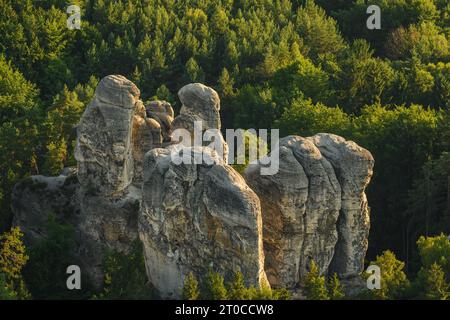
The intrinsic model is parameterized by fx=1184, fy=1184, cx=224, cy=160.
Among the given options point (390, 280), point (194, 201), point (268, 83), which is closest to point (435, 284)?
point (390, 280)

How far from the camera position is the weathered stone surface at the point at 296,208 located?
47.8 m

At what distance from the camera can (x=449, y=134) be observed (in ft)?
204

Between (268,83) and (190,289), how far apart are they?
38534mm

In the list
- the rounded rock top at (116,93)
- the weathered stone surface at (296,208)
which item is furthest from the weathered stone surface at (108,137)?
the weathered stone surface at (296,208)

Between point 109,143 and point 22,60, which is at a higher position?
point 22,60

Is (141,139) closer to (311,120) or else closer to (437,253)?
(437,253)

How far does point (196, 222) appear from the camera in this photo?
1811 inches

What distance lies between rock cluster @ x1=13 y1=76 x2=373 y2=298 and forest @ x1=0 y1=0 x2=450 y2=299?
1.68m

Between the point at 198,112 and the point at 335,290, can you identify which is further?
the point at 198,112

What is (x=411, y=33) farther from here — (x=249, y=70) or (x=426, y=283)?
(x=426, y=283)

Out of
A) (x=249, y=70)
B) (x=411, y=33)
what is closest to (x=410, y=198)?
(x=249, y=70)

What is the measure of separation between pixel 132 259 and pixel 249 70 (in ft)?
126

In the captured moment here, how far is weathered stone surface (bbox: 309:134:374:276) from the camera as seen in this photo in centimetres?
4897

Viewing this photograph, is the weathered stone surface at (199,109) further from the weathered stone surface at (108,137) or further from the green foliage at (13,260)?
the green foliage at (13,260)
